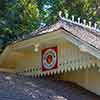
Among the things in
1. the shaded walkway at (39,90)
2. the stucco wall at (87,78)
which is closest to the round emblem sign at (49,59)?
the shaded walkway at (39,90)

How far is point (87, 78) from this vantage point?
1015cm

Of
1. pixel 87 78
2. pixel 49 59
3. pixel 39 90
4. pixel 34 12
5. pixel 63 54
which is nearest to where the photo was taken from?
pixel 39 90

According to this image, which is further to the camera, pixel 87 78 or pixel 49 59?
pixel 49 59

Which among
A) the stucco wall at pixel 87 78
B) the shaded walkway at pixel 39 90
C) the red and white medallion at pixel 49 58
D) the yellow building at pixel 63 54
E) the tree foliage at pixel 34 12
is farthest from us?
the tree foliage at pixel 34 12

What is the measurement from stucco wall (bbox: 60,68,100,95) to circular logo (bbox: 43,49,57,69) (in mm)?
801

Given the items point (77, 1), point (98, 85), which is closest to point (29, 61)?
point (98, 85)

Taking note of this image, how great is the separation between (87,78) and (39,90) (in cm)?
201

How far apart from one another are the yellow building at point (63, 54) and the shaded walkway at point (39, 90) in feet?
→ 1.29

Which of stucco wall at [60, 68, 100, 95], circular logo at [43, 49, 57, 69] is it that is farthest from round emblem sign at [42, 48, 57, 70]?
stucco wall at [60, 68, 100, 95]

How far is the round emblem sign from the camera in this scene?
33.6 ft

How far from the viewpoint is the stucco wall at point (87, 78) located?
385 inches

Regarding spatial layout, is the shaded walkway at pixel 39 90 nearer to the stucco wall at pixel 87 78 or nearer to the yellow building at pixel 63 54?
the stucco wall at pixel 87 78

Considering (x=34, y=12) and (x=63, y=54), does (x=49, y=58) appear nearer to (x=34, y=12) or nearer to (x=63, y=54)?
(x=63, y=54)

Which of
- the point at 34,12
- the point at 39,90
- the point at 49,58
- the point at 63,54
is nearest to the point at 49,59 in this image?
the point at 49,58
